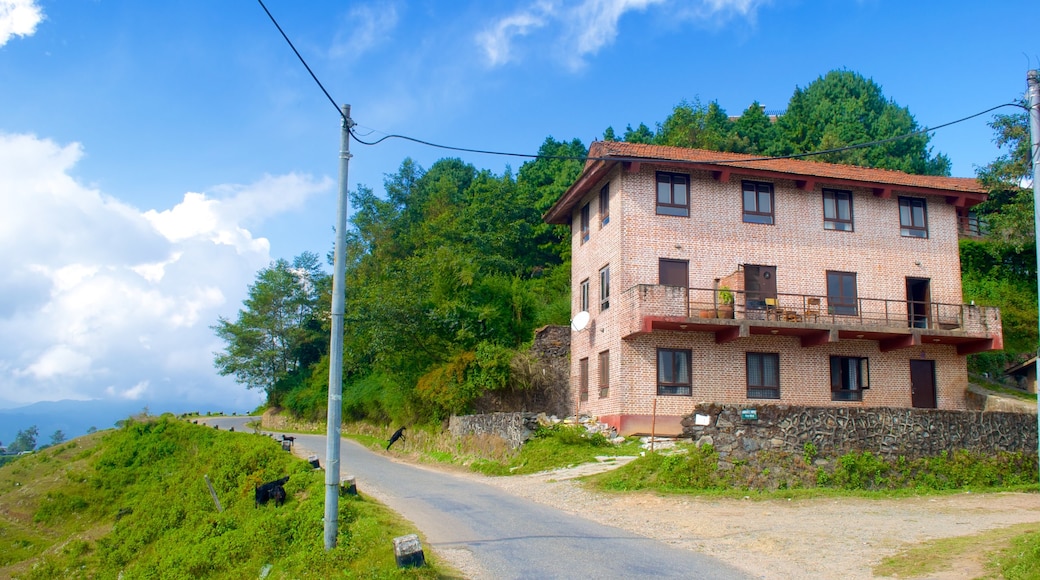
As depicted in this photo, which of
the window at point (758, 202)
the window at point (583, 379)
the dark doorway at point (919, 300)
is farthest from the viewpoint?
the window at point (583, 379)

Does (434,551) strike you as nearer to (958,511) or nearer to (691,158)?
(958,511)

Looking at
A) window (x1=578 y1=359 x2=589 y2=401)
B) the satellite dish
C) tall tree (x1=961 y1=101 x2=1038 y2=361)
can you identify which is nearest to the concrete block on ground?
the satellite dish

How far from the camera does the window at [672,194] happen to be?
2706cm

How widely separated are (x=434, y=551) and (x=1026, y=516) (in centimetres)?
1122

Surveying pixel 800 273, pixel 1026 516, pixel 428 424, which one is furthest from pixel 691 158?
pixel 1026 516

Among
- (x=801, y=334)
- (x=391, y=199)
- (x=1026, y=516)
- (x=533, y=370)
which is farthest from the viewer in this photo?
(x=391, y=199)

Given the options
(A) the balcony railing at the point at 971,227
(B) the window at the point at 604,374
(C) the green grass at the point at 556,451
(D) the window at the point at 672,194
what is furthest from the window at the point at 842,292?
(A) the balcony railing at the point at 971,227

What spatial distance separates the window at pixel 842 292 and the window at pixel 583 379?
29.4 feet

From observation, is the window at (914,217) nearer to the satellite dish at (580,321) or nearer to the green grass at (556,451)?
the satellite dish at (580,321)

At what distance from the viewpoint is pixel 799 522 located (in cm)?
1381

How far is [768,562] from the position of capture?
36.1ft

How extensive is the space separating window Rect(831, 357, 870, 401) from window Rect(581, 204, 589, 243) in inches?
397

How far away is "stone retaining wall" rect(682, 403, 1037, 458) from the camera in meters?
16.9

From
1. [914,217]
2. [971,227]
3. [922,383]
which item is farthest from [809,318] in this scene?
[971,227]
